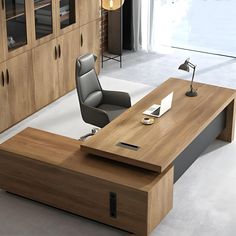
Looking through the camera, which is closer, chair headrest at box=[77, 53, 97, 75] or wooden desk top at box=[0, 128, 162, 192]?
wooden desk top at box=[0, 128, 162, 192]

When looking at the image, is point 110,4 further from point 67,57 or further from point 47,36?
point 47,36

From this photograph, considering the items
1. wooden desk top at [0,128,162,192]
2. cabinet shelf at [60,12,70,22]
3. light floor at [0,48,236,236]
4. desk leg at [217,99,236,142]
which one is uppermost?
cabinet shelf at [60,12,70,22]

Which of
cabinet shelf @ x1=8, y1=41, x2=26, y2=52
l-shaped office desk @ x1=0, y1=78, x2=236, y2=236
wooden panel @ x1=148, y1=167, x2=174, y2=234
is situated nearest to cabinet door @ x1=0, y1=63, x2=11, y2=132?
cabinet shelf @ x1=8, y1=41, x2=26, y2=52

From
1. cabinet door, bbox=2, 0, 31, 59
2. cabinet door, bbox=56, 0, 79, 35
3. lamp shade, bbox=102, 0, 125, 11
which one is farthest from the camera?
lamp shade, bbox=102, 0, 125, 11

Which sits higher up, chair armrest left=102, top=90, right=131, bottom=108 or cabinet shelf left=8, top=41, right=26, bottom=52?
cabinet shelf left=8, top=41, right=26, bottom=52

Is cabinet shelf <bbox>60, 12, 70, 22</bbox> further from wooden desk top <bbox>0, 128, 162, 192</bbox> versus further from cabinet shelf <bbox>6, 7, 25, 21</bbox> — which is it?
wooden desk top <bbox>0, 128, 162, 192</bbox>

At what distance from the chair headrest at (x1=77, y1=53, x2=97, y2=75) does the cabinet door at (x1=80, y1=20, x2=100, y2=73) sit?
1.43m

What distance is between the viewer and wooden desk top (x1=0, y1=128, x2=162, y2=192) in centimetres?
530

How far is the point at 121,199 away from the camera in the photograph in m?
5.29

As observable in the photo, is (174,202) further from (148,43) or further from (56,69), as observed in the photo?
(148,43)

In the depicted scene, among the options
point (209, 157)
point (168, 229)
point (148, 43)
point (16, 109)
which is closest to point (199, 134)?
point (209, 157)

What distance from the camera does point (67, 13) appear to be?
311 inches

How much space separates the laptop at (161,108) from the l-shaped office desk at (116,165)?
6cm

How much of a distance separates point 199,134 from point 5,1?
2565 mm
